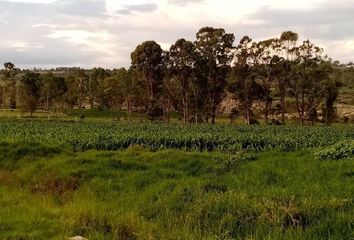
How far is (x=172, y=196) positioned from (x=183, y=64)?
7025 centimetres

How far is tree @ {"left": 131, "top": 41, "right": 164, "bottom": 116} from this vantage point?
87.6 metres

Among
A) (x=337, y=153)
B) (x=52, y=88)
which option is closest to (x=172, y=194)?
(x=337, y=153)

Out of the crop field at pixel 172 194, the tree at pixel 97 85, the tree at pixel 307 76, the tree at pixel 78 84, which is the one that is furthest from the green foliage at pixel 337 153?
the tree at pixel 97 85

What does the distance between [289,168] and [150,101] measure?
233ft

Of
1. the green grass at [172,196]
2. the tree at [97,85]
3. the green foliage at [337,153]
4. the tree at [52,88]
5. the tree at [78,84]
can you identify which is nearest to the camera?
the green grass at [172,196]

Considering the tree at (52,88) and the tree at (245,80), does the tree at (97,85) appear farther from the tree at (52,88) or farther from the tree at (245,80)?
the tree at (245,80)

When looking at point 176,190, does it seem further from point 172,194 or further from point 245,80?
point 245,80

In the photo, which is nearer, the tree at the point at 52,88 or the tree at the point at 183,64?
the tree at the point at 183,64

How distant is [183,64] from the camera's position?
82.8 meters

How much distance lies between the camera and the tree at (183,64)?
81.7 metres

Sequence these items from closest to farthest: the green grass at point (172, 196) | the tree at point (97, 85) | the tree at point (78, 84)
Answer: the green grass at point (172, 196), the tree at point (78, 84), the tree at point (97, 85)

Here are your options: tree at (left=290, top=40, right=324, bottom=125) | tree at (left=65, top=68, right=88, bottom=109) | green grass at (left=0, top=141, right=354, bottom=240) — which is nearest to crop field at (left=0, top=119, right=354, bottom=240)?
green grass at (left=0, top=141, right=354, bottom=240)

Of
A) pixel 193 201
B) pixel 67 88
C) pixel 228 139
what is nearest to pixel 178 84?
pixel 67 88

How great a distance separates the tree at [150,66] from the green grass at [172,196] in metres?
67.0
